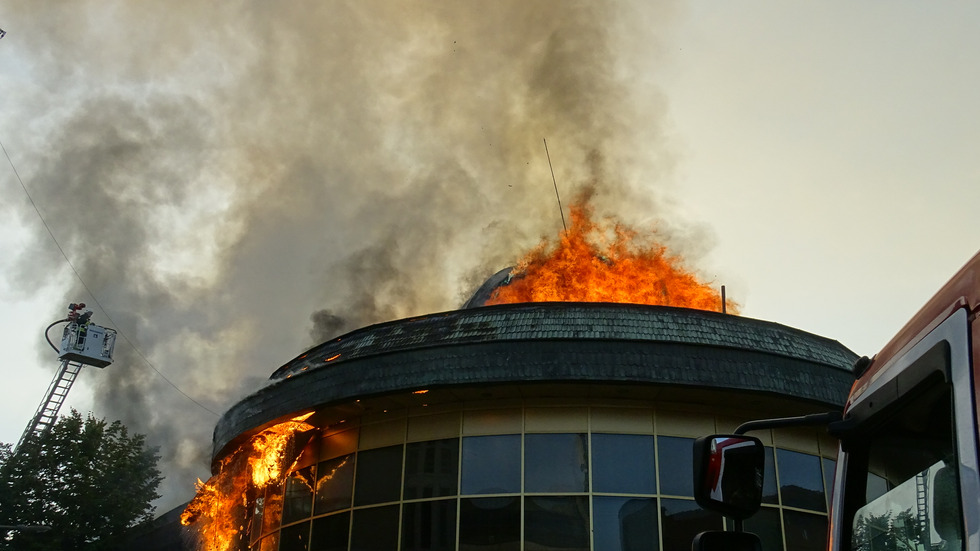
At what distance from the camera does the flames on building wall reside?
57.1ft

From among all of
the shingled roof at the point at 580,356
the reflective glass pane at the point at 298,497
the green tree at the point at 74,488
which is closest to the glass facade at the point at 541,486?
the reflective glass pane at the point at 298,497

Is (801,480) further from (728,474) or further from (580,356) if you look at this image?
(728,474)

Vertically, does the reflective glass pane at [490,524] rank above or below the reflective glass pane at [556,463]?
below

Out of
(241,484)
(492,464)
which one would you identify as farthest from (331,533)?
(241,484)

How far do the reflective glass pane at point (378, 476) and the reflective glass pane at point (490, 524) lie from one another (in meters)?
1.37

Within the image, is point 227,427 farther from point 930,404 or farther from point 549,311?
point 930,404

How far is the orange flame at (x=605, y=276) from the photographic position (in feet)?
64.6

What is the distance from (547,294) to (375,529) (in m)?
7.27

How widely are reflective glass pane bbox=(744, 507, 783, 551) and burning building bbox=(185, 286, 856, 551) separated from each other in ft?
0.11

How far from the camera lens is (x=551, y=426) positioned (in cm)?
1477

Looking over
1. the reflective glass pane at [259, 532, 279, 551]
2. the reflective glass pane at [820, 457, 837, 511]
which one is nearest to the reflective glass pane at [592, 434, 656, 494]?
the reflective glass pane at [820, 457, 837, 511]

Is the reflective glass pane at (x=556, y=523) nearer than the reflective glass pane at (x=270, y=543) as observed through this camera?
Yes

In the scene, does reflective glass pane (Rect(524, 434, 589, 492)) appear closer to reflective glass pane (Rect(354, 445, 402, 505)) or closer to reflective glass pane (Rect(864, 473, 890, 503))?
reflective glass pane (Rect(354, 445, 402, 505))

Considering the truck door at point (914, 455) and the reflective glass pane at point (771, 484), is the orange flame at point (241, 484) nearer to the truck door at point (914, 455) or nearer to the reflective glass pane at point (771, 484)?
the reflective glass pane at point (771, 484)
